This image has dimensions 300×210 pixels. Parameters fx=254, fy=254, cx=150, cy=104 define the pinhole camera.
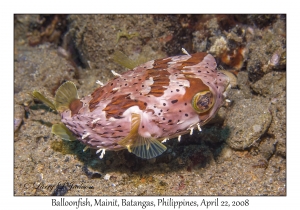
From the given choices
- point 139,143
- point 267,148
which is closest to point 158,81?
point 139,143

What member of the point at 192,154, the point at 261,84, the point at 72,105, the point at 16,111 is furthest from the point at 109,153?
the point at 261,84

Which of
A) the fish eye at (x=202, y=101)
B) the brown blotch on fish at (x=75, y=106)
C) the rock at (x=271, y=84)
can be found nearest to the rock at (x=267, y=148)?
the rock at (x=271, y=84)

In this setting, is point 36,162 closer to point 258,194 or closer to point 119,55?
point 119,55

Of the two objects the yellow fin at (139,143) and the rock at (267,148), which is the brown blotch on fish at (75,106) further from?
the rock at (267,148)

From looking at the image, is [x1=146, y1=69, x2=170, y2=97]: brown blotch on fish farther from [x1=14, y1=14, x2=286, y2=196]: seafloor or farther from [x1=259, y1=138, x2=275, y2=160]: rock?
[x1=259, y1=138, x2=275, y2=160]: rock

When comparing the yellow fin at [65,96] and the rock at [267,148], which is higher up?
the yellow fin at [65,96]

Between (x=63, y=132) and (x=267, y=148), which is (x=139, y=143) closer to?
(x=63, y=132)
